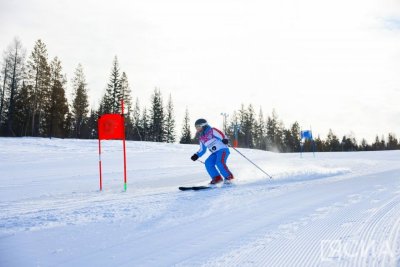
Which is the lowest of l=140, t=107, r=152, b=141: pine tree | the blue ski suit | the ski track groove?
the ski track groove

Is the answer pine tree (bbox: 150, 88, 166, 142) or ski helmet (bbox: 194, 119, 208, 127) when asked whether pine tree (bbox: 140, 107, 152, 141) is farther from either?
ski helmet (bbox: 194, 119, 208, 127)

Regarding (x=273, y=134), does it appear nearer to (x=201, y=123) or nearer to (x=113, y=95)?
(x=113, y=95)

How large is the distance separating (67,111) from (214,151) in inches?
1691

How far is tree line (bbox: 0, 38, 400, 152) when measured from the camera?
1593 inches

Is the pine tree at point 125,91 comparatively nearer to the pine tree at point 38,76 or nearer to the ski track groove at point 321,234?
the pine tree at point 38,76

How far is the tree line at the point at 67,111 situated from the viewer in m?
40.5

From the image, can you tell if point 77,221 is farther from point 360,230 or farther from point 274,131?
point 274,131

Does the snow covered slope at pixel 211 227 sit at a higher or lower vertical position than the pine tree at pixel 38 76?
lower

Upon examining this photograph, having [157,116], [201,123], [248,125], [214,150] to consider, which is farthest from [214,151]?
[248,125]

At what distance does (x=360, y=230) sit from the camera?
381 cm

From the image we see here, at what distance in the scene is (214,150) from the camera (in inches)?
341

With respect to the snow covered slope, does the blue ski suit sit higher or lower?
higher

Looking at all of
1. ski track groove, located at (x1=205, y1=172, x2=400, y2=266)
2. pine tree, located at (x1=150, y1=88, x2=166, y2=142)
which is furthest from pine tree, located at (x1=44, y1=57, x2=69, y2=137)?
ski track groove, located at (x1=205, y1=172, x2=400, y2=266)

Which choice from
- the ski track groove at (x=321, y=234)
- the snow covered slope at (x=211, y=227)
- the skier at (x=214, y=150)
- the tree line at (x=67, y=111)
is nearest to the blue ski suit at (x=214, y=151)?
the skier at (x=214, y=150)
